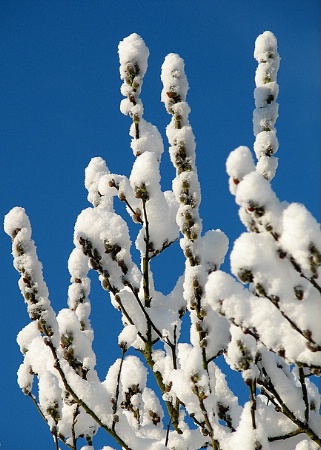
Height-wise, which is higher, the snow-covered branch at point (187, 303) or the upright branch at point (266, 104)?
the upright branch at point (266, 104)

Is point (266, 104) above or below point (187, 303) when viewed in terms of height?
above

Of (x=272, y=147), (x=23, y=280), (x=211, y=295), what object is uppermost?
(x=272, y=147)

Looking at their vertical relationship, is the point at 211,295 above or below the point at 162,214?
below

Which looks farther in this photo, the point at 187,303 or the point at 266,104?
the point at 266,104

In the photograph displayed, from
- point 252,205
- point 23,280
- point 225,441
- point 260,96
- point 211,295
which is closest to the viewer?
point 252,205

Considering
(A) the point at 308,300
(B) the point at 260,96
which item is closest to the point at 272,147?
(B) the point at 260,96

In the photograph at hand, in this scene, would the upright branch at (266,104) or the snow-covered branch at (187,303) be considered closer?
the snow-covered branch at (187,303)

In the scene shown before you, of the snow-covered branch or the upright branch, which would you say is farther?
the upright branch

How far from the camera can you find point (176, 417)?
294cm

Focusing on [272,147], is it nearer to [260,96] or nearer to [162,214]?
[260,96]

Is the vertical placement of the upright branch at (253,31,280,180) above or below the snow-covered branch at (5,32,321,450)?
above

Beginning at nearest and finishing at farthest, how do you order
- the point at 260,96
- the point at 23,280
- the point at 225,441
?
the point at 225,441
the point at 23,280
the point at 260,96

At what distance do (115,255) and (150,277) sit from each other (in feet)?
1.57

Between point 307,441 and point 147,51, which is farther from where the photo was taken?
Result: point 147,51
